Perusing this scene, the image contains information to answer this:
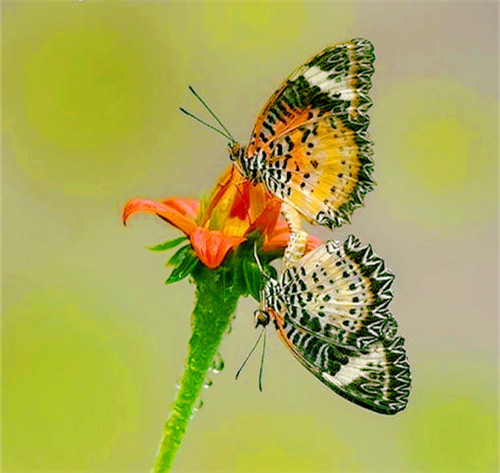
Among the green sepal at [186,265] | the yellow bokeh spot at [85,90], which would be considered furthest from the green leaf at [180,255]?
the yellow bokeh spot at [85,90]

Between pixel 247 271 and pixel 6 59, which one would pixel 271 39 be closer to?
pixel 6 59

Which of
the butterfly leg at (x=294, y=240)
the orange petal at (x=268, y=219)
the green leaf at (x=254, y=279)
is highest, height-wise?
the orange petal at (x=268, y=219)

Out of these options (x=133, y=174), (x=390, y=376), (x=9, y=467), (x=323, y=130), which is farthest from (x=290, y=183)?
(x=133, y=174)

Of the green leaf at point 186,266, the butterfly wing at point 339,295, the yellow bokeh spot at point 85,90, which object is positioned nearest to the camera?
the butterfly wing at point 339,295

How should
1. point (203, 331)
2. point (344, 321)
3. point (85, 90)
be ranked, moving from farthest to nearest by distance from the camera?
point (85, 90) → point (203, 331) → point (344, 321)

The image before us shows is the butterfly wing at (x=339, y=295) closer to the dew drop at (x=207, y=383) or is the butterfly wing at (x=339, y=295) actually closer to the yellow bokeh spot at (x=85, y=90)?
the dew drop at (x=207, y=383)

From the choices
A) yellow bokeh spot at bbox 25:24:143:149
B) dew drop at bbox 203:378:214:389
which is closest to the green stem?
dew drop at bbox 203:378:214:389

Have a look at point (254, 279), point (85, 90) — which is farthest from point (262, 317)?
point (85, 90)

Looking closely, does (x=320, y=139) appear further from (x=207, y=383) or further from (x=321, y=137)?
(x=207, y=383)
